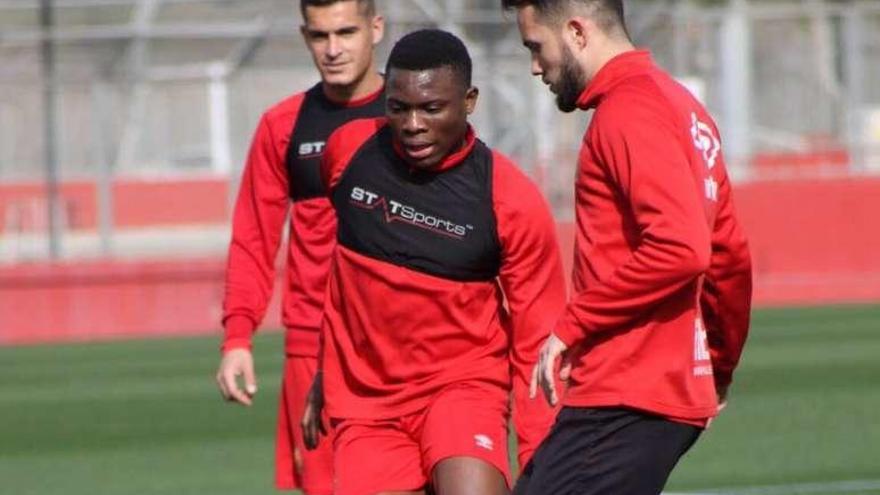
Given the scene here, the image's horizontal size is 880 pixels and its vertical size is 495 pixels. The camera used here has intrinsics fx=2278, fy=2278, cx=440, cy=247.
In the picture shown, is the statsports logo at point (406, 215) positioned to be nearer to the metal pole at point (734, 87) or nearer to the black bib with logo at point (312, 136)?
the black bib with logo at point (312, 136)

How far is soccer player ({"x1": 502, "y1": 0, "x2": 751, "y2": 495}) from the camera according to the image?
545cm

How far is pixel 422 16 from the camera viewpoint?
25.5m

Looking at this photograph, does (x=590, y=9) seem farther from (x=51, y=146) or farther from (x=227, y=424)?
(x=51, y=146)

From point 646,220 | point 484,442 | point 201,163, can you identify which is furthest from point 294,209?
point 201,163

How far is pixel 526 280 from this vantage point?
6629mm

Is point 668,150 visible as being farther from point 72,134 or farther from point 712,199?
point 72,134

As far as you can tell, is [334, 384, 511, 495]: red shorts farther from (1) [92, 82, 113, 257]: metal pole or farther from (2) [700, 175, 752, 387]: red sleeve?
(1) [92, 82, 113, 257]: metal pole

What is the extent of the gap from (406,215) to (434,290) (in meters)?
0.24

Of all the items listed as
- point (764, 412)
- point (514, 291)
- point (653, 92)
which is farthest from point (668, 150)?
point (764, 412)

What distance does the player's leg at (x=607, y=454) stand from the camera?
5.57 m

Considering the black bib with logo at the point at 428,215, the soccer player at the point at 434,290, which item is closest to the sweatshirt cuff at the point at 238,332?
the soccer player at the point at 434,290

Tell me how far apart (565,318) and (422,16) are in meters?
20.1

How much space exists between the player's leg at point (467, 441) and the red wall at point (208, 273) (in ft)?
54.8

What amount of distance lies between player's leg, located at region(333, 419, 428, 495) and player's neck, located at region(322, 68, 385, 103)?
5.27ft
